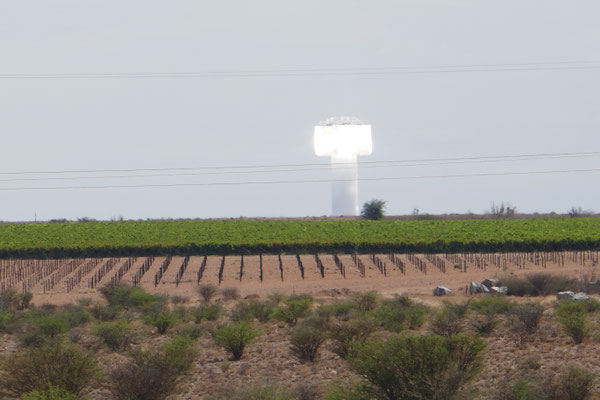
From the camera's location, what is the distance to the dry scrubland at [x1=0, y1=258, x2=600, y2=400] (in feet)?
59.2

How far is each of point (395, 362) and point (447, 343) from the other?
276 centimetres

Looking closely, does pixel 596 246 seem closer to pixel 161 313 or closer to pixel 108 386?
pixel 161 313

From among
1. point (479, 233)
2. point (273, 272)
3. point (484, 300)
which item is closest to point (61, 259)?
point (273, 272)

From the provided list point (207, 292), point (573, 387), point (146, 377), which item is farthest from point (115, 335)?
point (207, 292)

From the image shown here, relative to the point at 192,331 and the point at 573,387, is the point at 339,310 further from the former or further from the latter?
the point at 573,387

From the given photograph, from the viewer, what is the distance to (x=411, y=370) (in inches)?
697

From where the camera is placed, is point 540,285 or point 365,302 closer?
point 365,302

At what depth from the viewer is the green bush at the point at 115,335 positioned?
2722cm

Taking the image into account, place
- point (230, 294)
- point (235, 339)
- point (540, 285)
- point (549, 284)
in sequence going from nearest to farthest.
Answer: point (235, 339), point (549, 284), point (540, 285), point (230, 294)

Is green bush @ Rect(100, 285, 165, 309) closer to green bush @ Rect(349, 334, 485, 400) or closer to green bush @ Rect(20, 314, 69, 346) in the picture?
green bush @ Rect(20, 314, 69, 346)

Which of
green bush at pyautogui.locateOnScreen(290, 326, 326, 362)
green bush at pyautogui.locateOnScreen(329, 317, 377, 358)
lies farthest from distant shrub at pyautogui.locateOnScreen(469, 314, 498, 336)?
green bush at pyautogui.locateOnScreen(290, 326, 326, 362)

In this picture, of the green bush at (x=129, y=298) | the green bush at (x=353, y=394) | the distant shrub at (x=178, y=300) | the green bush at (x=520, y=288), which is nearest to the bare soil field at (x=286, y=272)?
the green bush at (x=520, y=288)

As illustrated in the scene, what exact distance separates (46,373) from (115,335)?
7.30 meters

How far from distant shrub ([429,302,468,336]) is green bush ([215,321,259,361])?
5095mm
